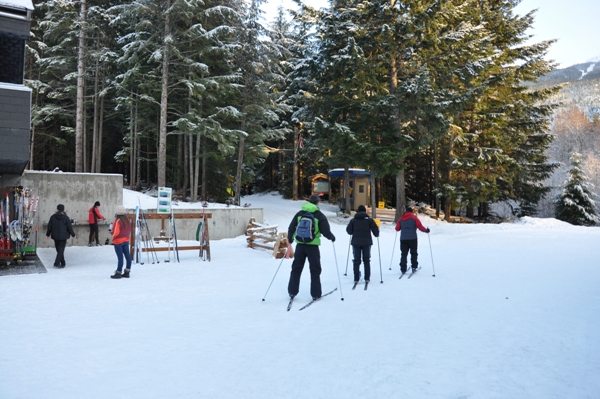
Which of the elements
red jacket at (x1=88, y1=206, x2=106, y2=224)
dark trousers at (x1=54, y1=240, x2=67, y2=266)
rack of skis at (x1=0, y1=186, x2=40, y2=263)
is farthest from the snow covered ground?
red jacket at (x1=88, y1=206, x2=106, y2=224)

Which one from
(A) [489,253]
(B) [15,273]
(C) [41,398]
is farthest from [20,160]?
(A) [489,253]

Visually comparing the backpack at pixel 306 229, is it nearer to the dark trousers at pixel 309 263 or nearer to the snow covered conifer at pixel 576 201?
the dark trousers at pixel 309 263

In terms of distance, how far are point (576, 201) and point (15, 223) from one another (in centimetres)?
3290

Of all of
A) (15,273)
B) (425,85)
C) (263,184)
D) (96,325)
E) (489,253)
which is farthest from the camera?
(263,184)

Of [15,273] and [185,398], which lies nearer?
[185,398]

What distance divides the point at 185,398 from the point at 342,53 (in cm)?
2055

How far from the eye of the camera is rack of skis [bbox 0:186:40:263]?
1075 centimetres

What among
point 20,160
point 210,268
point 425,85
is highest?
point 425,85

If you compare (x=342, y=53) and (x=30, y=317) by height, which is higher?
(x=342, y=53)

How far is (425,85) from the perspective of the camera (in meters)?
19.5

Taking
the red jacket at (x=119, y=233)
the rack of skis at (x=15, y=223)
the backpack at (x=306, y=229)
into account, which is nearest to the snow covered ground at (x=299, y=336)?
the red jacket at (x=119, y=233)

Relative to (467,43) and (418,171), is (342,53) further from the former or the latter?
(418,171)

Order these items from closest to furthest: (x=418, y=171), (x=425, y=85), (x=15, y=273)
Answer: (x=15, y=273), (x=425, y=85), (x=418, y=171)

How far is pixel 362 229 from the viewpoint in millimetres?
8844
